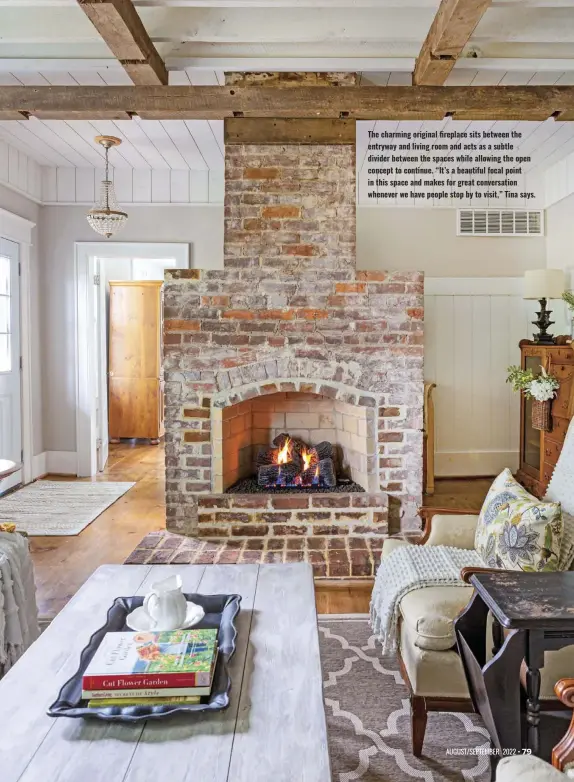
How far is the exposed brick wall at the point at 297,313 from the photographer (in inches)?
134

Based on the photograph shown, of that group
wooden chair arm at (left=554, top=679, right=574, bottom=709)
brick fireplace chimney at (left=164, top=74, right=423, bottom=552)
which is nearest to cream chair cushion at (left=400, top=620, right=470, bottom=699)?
wooden chair arm at (left=554, top=679, right=574, bottom=709)

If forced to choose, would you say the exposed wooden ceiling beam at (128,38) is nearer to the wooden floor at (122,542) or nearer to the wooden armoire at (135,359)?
the wooden floor at (122,542)

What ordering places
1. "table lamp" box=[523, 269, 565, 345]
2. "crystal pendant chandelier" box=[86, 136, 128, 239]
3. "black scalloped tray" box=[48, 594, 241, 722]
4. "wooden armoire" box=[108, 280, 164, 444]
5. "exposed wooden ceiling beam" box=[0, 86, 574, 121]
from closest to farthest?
"black scalloped tray" box=[48, 594, 241, 722] → "exposed wooden ceiling beam" box=[0, 86, 574, 121] → "crystal pendant chandelier" box=[86, 136, 128, 239] → "table lamp" box=[523, 269, 565, 345] → "wooden armoire" box=[108, 280, 164, 444]

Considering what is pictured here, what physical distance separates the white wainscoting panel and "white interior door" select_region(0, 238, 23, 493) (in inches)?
135

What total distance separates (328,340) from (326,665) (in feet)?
5.76

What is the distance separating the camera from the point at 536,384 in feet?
14.0

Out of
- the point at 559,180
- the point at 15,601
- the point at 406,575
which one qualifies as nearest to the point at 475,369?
the point at 559,180

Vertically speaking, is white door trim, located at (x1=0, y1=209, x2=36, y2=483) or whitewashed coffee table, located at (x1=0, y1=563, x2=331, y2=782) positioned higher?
white door trim, located at (x1=0, y1=209, x2=36, y2=483)

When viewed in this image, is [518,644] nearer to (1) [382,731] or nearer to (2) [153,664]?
(1) [382,731]

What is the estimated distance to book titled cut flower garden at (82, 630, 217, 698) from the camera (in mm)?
1209

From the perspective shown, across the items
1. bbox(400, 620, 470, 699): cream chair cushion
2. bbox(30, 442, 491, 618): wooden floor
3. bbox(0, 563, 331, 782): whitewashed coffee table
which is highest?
bbox(0, 563, 331, 782): whitewashed coffee table

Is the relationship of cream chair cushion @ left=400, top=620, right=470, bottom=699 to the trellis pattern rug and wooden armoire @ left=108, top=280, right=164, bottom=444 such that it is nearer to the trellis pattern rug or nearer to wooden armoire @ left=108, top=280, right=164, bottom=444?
the trellis pattern rug

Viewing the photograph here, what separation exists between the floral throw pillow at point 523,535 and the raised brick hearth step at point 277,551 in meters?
1.29

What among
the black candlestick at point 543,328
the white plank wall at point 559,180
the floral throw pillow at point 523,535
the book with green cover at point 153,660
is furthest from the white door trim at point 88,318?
the book with green cover at point 153,660
